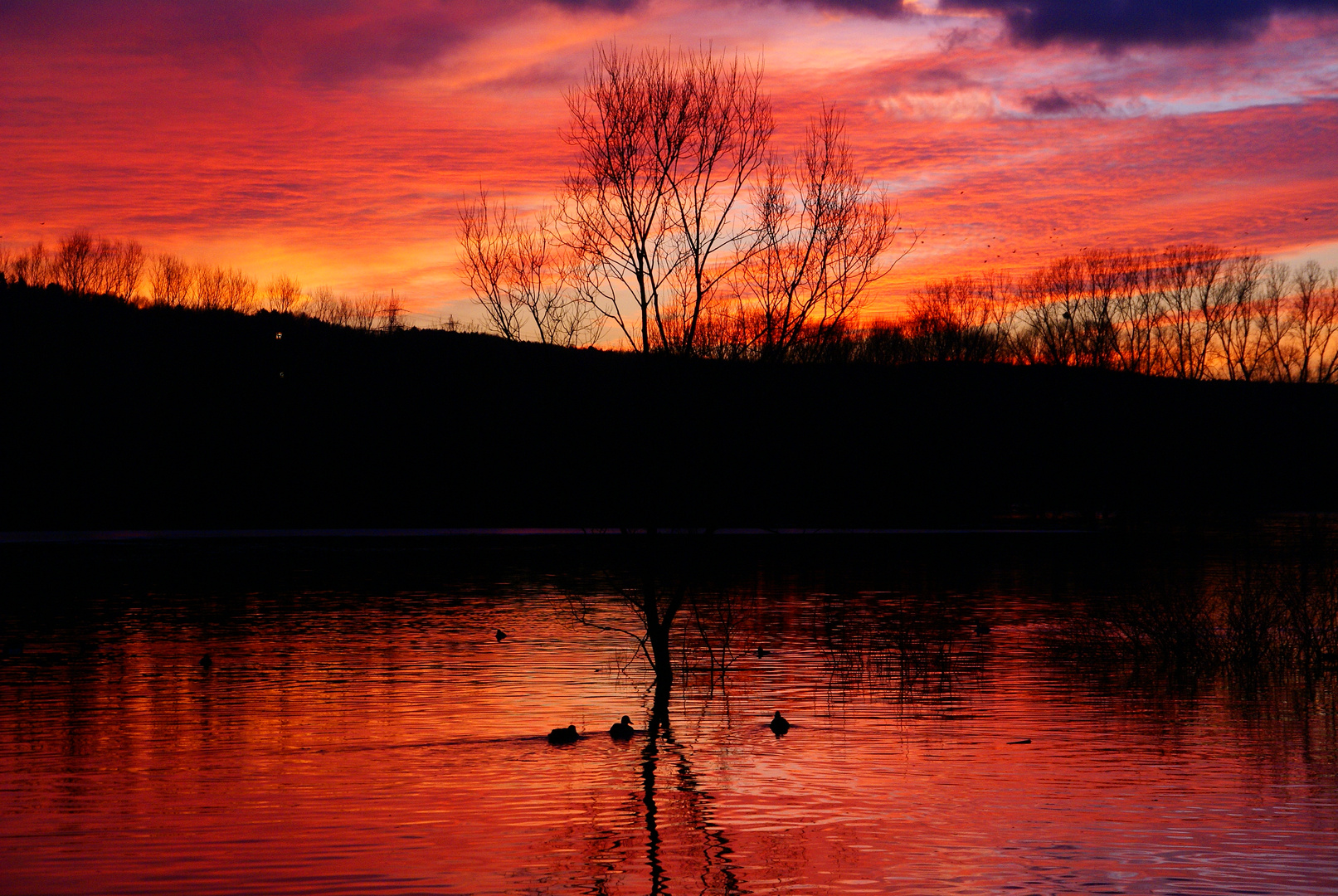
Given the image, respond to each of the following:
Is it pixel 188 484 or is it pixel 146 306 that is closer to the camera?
pixel 188 484

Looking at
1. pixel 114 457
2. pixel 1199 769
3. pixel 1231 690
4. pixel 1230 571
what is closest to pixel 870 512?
pixel 1230 571

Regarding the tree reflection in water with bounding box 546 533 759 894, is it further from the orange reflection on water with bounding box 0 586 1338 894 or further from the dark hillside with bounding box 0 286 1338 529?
the dark hillside with bounding box 0 286 1338 529

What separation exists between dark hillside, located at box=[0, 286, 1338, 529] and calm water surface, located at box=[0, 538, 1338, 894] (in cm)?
6260

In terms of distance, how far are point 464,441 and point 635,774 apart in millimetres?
109025

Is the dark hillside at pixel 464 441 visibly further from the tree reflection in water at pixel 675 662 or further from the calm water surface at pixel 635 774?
the calm water surface at pixel 635 774

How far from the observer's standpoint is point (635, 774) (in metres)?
16.9

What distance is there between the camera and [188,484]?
107938 mm

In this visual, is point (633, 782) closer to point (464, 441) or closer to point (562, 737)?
point (562, 737)

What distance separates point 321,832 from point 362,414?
116m

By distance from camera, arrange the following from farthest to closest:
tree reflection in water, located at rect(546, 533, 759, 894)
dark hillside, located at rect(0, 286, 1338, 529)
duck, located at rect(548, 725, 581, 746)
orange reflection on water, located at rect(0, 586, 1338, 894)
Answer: dark hillside, located at rect(0, 286, 1338, 529), duck, located at rect(548, 725, 581, 746), tree reflection in water, located at rect(546, 533, 759, 894), orange reflection on water, located at rect(0, 586, 1338, 894)

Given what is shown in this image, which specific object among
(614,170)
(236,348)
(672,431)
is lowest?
(672,431)

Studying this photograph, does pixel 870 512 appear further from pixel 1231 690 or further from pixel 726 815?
pixel 726 815

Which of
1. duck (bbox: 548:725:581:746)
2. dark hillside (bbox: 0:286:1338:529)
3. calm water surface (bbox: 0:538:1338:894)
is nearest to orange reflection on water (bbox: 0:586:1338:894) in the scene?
calm water surface (bbox: 0:538:1338:894)

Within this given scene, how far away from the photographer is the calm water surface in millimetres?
12391
